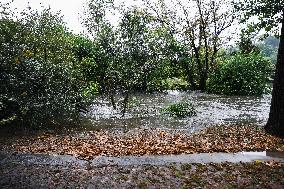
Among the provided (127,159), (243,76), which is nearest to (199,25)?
(243,76)

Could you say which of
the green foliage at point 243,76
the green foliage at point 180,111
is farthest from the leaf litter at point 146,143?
Result: the green foliage at point 243,76

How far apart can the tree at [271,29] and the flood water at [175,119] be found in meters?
2.12

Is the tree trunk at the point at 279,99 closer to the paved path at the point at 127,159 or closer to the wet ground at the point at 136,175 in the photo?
the paved path at the point at 127,159

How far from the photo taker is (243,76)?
21859 millimetres

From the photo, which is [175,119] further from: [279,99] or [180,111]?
[279,99]

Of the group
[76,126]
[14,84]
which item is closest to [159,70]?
[76,126]

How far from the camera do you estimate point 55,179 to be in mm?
6289

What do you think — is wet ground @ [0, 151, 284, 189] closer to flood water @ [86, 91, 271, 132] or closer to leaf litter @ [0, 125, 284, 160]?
leaf litter @ [0, 125, 284, 160]

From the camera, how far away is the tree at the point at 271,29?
33.4 feet

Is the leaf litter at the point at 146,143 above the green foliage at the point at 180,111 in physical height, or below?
below

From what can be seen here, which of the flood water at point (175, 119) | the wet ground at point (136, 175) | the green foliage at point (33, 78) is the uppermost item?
the green foliage at point (33, 78)

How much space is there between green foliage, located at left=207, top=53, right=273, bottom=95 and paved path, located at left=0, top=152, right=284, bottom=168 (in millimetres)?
14128

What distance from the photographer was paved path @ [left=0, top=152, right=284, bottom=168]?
23.2 ft

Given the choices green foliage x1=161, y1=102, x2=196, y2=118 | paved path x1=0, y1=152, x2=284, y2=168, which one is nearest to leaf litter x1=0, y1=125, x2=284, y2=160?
paved path x1=0, y1=152, x2=284, y2=168
